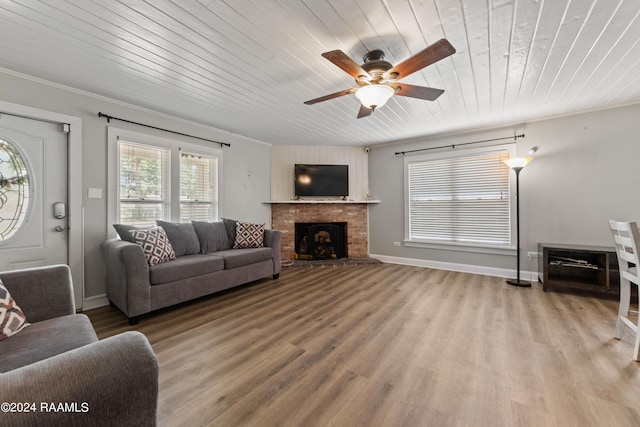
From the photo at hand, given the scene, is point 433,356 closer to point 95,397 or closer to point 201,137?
point 95,397

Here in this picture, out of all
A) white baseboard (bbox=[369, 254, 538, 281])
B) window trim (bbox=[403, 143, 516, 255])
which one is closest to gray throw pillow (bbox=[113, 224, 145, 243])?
white baseboard (bbox=[369, 254, 538, 281])

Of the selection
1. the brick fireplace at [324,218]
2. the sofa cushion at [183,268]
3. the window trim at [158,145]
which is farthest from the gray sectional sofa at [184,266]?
the brick fireplace at [324,218]

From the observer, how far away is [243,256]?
3.38m

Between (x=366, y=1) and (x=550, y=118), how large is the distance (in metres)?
3.67

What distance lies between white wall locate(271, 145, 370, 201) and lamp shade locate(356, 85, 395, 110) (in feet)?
10.4

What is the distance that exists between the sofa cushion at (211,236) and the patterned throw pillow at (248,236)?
19 centimetres

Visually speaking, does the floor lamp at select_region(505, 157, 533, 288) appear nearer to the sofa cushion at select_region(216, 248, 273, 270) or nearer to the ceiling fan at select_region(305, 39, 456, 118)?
the ceiling fan at select_region(305, 39, 456, 118)

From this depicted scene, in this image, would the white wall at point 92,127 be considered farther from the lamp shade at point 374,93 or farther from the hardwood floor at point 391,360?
the lamp shade at point 374,93

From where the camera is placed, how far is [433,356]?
188 centimetres

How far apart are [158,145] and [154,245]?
5.04ft

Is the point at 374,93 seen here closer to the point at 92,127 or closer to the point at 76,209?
the point at 92,127

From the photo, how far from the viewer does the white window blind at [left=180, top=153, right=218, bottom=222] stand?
386cm

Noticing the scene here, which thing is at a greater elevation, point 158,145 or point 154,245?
point 158,145

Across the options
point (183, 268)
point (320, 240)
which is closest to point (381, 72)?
point (183, 268)
